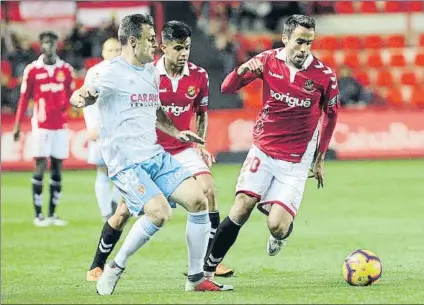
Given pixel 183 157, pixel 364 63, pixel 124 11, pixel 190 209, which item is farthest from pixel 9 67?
pixel 190 209

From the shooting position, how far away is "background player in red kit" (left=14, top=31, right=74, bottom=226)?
14117 mm

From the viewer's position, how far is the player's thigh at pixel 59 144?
46.5 ft

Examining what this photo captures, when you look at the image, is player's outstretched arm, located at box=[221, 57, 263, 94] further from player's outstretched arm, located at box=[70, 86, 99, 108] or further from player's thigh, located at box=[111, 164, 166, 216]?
player's outstretched arm, located at box=[70, 86, 99, 108]

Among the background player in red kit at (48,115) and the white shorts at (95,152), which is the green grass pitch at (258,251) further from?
the white shorts at (95,152)

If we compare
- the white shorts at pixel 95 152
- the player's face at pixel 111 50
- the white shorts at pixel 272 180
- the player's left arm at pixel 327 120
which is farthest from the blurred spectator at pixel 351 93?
the white shorts at pixel 272 180

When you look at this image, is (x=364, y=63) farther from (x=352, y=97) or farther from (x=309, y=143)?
(x=309, y=143)

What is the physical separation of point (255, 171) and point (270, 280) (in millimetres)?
899

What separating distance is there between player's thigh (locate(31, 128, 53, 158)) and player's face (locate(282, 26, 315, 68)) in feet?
19.6

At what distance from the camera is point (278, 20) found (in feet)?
89.5

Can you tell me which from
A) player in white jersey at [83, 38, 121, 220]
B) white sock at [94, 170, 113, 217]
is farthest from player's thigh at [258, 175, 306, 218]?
white sock at [94, 170, 113, 217]

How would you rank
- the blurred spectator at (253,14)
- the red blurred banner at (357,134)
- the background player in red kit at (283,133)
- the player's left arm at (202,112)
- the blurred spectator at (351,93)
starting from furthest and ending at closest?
the blurred spectator at (253,14), the blurred spectator at (351,93), the red blurred banner at (357,134), the player's left arm at (202,112), the background player in red kit at (283,133)

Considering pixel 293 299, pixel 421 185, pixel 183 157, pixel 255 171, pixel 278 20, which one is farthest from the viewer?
pixel 278 20

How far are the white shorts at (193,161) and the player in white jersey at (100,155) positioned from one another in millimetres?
2720

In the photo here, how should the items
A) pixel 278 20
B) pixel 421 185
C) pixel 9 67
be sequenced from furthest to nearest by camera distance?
pixel 278 20 → pixel 9 67 → pixel 421 185
